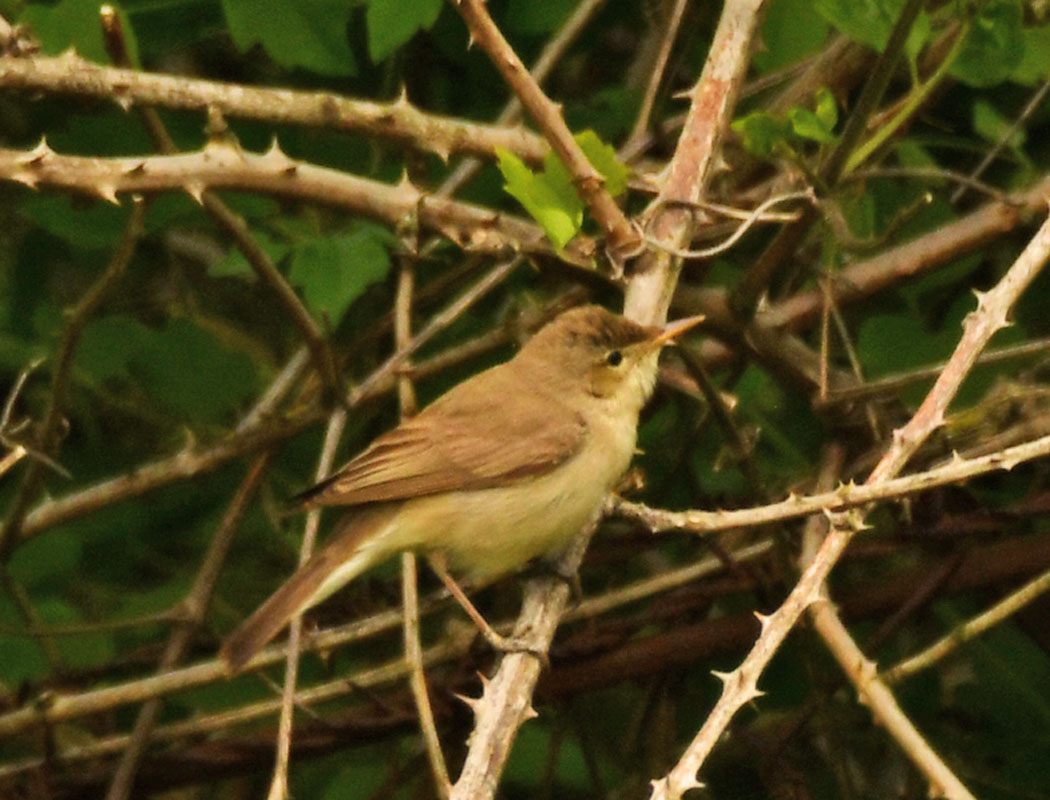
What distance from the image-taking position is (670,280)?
3.55 meters

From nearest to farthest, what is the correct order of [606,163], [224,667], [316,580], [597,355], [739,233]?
[739,233], [606,163], [224,667], [316,580], [597,355]

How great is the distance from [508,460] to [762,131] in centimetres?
122

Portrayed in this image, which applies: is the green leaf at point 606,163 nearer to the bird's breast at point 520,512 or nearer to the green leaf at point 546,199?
the green leaf at point 546,199

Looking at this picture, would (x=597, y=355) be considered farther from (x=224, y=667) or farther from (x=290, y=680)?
(x=290, y=680)

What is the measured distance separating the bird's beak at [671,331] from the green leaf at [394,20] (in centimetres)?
84

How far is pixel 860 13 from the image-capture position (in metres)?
3.22

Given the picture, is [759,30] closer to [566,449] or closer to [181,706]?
[566,449]

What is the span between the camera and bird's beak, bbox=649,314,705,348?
364 cm

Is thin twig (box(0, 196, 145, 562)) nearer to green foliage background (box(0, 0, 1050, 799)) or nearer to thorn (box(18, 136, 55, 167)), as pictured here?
green foliage background (box(0, 0, 1050, 799))

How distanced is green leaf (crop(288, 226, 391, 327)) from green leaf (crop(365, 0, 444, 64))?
1.39 ft

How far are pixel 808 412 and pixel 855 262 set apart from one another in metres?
0.42

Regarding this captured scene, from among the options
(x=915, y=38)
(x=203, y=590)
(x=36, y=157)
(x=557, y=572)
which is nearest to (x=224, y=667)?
(x=203, y=590)

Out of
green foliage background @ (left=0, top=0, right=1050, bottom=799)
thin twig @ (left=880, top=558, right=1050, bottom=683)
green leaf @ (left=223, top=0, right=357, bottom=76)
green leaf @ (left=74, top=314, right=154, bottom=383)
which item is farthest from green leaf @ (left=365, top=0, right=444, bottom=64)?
thin twig @ (left=880, top=558, right=1050, bottom=683)

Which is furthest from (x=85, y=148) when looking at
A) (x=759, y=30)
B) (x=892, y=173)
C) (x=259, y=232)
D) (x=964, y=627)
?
(x=964, y=627)
